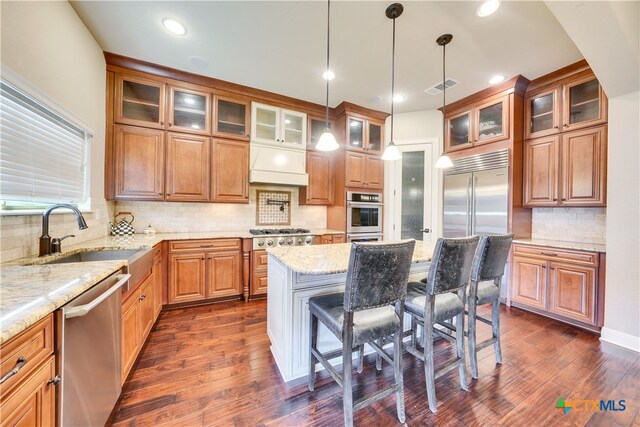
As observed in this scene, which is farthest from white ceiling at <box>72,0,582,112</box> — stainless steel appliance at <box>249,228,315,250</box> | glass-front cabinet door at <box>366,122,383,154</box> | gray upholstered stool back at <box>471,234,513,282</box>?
stainless steel appliance at <box>249,228,315,250</box>

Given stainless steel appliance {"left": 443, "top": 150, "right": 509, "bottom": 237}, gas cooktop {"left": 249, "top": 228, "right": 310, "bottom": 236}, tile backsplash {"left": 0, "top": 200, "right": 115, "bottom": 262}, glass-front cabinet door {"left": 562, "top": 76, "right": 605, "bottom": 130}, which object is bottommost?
gas cooktop {"left": 249, "top": 228, "right": 310, "bottom": 236}

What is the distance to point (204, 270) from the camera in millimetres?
3035

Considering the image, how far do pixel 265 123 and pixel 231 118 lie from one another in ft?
1.59

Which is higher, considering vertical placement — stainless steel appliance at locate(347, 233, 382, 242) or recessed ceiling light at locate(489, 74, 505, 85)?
recessed ceiling light at locate(489, 74, 505, 85)

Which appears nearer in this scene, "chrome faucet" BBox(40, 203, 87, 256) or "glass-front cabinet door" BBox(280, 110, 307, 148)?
"chrome faucet" BBox(40, 203, 87, 256)

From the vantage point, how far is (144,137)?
2.96m

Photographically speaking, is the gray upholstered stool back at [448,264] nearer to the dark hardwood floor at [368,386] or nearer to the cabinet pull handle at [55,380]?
the dark hardwood floor at [368,386]

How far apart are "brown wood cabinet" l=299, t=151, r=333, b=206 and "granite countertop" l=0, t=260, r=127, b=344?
2704 mm

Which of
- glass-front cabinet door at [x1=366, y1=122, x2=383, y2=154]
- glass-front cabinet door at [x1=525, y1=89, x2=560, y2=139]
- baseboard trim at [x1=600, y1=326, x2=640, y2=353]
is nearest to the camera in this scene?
baseboard trim at [x1=600, y1=326, x2=640, y2=353]

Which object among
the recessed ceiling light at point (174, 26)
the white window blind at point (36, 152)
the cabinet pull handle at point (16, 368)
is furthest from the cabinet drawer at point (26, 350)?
the recessed ceiling light at point (174, 26)

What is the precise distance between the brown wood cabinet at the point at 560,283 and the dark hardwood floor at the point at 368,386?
0.88 feet

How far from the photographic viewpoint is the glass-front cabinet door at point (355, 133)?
13.0ft

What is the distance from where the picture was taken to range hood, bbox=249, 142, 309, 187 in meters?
3.52

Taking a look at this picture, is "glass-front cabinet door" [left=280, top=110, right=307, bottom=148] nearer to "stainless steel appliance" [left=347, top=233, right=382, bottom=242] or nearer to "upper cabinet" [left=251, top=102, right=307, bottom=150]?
"upper cabinet" [left=251, top=102, right=307, bottom=150]
